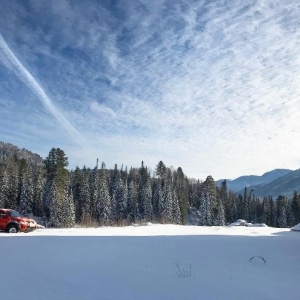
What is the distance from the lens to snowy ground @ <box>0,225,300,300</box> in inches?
236

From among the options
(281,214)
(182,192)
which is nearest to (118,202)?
(182,192)

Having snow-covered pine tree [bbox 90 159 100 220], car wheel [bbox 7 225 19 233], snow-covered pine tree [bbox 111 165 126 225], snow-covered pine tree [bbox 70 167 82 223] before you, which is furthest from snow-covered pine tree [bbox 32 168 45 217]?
car wheel [bbox 7 225 19 233]

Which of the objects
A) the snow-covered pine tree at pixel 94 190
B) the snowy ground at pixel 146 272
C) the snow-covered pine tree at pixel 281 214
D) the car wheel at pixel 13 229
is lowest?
the snowy ground at pixel 146 272

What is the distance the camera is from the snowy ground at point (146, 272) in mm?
5996

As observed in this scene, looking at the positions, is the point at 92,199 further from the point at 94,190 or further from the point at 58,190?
the point at 58,190

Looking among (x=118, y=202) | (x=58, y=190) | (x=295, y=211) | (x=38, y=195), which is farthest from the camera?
(x=295, y=211)

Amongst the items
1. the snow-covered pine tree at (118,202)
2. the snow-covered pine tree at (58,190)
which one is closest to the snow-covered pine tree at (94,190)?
the snow-covered pine tree at (118,202)

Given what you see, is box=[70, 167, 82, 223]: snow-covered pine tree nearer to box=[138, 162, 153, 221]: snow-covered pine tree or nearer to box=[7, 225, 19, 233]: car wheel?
box=[138, 162, 153, 221]: snow-covered pine tree

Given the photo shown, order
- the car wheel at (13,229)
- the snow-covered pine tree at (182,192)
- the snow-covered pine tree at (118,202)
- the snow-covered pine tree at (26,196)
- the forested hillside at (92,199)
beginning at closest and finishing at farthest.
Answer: the car wheel at (13,229), the forested hillside at (92,199), the snow-covered pine tree at (26,196), the snow-covered pine tree at (118,202), the snow-covered pine tree at (182,192)

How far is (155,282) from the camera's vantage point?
6691mm

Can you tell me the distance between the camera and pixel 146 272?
751 cm

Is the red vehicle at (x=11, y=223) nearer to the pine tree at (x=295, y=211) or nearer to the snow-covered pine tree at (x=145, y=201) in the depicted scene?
the snow-covered pine tree at (x=145, y=201)

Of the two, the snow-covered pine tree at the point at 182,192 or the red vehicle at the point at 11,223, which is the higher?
the snow-covered pine tree at the point at 182,192

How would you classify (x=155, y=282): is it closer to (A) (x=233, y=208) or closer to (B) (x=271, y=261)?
(B) (x=271, y=261)
